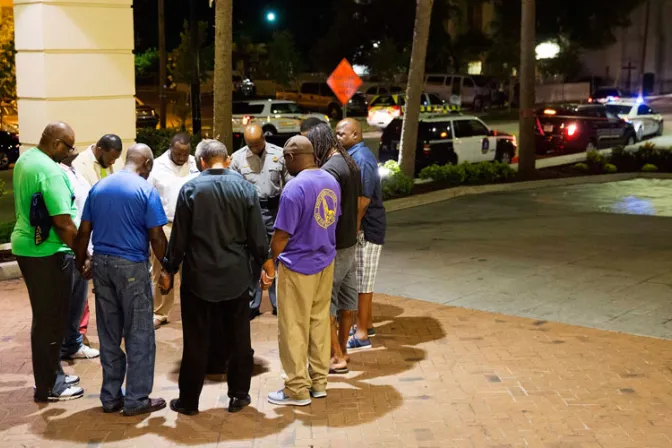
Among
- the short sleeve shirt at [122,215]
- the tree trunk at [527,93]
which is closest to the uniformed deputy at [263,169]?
the short sleeve shirt at [122,215]

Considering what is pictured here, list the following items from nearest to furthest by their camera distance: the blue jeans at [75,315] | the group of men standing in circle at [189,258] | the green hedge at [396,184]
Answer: the group of men standing in circle at [189,258] < the blue jeans at [75,315] < the green hedge at [396,184]

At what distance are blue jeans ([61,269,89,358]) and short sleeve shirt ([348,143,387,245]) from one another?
231 centimetres

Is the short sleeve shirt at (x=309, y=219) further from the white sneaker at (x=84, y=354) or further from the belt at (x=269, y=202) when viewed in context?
the white sneaker at (x=84, y=354)

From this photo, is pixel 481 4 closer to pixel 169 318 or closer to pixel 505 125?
pixel 505 125

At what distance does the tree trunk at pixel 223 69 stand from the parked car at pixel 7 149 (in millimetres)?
8740

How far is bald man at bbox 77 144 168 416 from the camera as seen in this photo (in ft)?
19.8

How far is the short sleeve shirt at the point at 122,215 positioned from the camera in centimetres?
602

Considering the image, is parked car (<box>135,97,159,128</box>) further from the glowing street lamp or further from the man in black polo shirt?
the man in black polo shirt

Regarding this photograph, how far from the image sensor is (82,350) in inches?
297

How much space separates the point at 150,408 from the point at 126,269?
A: 1.00 m

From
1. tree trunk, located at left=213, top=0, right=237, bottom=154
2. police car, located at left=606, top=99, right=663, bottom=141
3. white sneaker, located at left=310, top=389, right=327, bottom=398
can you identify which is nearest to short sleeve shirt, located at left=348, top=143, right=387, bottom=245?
white sneaker, located at left=310, top=389, right=327, bottom=398

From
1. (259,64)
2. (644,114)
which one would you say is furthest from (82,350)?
(259,64)

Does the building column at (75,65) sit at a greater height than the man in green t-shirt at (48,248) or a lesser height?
greater

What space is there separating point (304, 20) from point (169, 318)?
175 ft
